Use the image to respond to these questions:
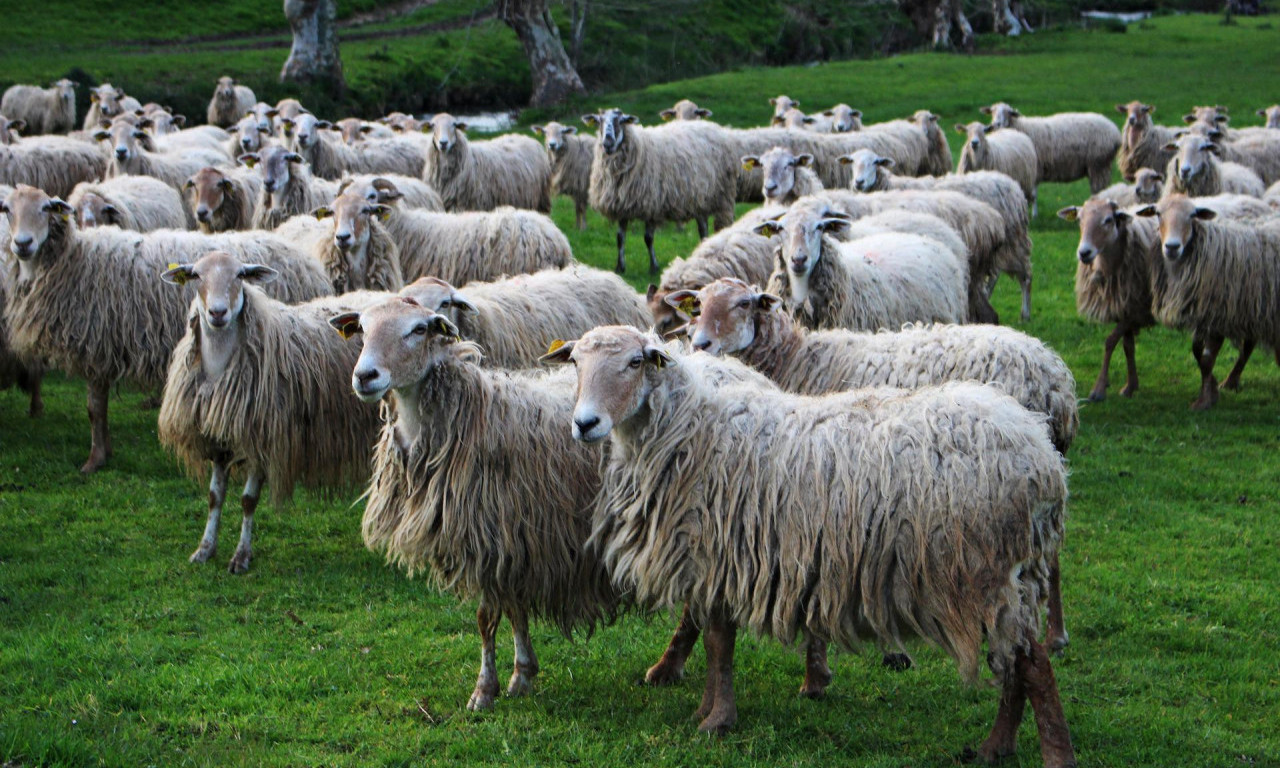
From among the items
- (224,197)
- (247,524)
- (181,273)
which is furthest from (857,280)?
(224,197)

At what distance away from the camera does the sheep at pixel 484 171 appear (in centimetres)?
1575

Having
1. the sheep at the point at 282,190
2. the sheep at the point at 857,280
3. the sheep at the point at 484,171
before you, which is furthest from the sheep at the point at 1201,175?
the sheep at the point at 282,190

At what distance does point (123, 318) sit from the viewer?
29.5 feet

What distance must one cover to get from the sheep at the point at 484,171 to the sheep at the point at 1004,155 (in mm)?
7039

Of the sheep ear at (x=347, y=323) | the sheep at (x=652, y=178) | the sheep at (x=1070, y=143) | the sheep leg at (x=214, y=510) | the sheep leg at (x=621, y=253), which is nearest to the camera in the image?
the sheep ear at (x=347, y=323)

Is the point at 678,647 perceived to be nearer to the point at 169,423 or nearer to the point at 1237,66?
the point at 169,423

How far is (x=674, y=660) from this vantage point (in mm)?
5793

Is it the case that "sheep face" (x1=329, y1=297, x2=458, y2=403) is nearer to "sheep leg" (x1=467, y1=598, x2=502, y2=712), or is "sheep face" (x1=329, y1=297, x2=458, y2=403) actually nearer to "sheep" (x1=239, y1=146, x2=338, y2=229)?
"sheep leg" (x1=467, y1=598, x2=502, y2=712)

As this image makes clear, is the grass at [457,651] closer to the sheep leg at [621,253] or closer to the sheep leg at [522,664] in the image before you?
the sheep leg at [522,664]

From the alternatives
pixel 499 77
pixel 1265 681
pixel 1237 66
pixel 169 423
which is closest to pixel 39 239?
pixel 169 423

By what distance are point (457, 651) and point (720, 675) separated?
155 centimetres

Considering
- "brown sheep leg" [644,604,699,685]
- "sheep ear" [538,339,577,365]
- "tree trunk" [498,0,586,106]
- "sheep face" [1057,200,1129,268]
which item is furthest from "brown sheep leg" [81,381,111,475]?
"tree trunk" [498,0,586,106]

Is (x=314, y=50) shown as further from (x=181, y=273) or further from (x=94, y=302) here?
(x=181, y=273)

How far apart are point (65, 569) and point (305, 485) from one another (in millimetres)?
1423
